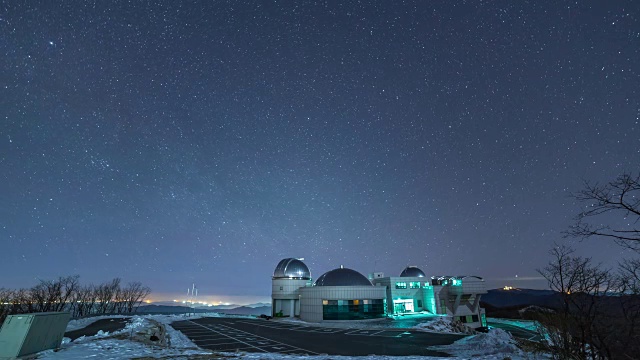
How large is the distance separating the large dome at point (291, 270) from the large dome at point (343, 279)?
8.85 metres

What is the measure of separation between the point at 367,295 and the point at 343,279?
6.44m

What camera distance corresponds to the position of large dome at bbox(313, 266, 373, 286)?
61344mm

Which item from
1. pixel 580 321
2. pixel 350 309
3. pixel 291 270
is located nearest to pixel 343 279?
pixel 350 309

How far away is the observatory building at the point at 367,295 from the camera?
5644 cm

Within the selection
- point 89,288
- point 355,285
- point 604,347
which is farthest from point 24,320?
point 89,288

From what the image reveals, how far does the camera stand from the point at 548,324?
10125 mm

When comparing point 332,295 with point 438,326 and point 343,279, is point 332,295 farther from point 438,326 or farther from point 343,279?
point 438,326

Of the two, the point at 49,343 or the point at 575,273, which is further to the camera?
the point at 49,343

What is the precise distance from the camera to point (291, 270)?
72.4m

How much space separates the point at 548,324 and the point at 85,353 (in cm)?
1901

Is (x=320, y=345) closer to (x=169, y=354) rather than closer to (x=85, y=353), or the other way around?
(x=169, y=354)

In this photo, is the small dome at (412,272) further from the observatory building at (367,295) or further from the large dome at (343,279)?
the large dome at (343,279)

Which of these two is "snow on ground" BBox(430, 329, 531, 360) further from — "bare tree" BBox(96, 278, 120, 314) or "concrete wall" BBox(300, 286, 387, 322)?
"bare tree" BBox(96, 278, 120, 314)

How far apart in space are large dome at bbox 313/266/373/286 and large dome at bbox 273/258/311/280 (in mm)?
8846
